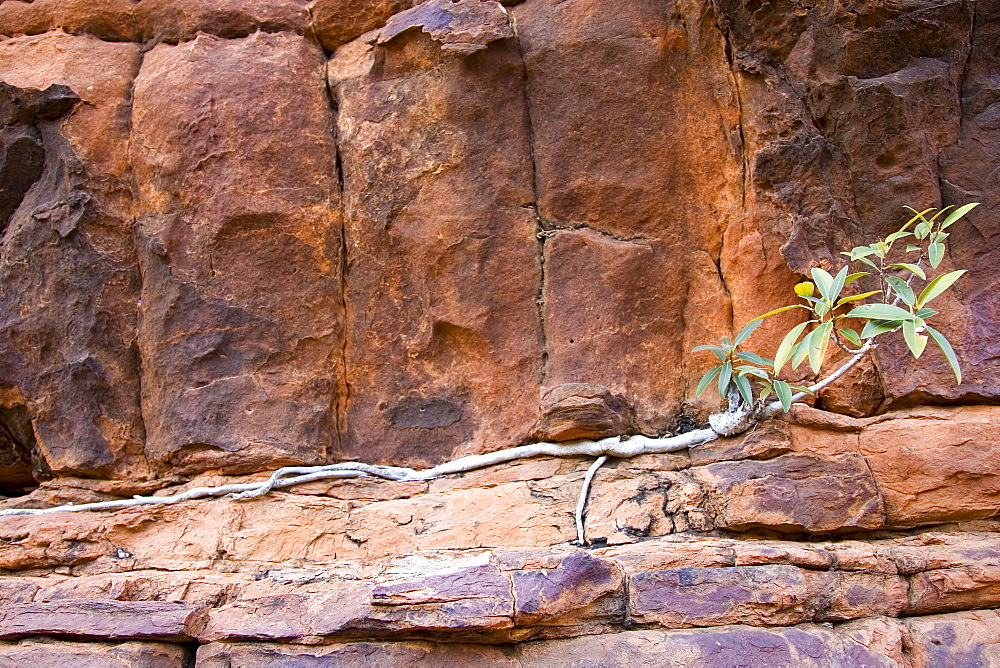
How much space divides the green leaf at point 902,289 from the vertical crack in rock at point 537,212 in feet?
4.52

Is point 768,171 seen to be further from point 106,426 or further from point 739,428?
point 106,426

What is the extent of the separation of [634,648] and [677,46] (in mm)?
2484

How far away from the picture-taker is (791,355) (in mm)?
3803

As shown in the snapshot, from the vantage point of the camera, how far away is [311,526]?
378cm

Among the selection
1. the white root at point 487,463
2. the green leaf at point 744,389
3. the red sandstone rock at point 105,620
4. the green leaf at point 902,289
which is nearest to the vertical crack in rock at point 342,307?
the white root at point 487,463

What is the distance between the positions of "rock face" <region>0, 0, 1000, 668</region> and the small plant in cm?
13

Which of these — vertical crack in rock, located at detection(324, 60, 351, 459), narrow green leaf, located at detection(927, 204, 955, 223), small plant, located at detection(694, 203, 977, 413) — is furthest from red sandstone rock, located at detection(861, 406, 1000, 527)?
vertical crack in rock, located at detection(324, 60, 351, 459)

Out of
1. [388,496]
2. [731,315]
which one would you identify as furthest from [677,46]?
[388,496]

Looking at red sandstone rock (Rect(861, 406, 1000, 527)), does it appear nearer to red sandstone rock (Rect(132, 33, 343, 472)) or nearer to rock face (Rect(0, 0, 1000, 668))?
rock face (Rect(0, 0, 1000, 668))

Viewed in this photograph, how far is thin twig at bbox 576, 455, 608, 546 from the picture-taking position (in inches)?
141

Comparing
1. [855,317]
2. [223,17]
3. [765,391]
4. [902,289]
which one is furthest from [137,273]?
[902,289]

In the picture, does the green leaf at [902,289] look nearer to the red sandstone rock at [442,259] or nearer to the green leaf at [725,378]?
the green leaf at [725,378]

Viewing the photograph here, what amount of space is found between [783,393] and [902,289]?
570mm

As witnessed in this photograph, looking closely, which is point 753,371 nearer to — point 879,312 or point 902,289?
point 879,312
